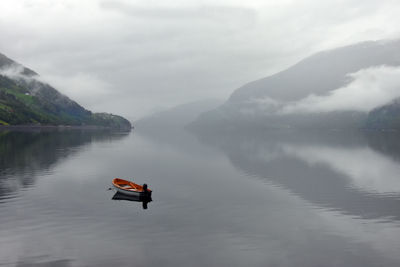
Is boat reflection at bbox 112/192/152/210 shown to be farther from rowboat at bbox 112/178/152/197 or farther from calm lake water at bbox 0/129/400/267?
calm lake water at bbox 0/129/400/267

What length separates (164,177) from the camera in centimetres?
7788

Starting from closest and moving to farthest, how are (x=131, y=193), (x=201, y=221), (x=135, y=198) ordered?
(x=201, y=221) < (x=135, y=198) < (x=131, y=193)

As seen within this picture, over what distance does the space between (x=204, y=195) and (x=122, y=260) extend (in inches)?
1180

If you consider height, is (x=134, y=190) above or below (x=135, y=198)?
above

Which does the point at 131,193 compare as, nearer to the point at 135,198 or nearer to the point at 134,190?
the point at 134,190

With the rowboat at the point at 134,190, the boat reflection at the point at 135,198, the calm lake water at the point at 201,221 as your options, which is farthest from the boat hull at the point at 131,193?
the calm lake water at the point at 201,221

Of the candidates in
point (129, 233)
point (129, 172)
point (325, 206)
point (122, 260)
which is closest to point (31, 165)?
point (129, 172)

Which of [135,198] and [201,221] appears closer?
[201,221]

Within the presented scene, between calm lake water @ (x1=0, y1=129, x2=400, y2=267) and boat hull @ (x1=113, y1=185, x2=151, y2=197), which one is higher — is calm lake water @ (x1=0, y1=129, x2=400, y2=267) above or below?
below

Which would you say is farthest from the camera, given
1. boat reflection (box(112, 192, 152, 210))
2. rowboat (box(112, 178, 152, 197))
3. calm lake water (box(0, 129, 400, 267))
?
boat reflection (box(112, 192, 152, 210))

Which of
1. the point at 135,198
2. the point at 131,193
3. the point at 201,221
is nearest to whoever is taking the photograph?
the point at 201,221

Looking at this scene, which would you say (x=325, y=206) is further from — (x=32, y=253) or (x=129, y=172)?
(x=129, y=172)

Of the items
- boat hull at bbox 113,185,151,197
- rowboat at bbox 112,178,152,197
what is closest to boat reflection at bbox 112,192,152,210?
boat hull at bbox 113,185,151,197

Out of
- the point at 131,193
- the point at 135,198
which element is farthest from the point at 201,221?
the point at 131,193
